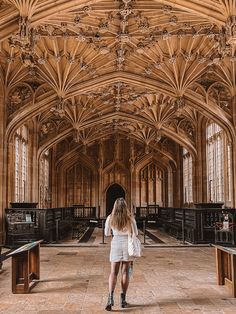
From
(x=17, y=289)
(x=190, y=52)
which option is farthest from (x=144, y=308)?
(x=190, y=52)

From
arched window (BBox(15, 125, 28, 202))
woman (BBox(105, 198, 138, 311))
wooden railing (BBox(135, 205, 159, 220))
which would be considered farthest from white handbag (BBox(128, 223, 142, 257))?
wooden railing (BBox(135, 205, 159, 220))

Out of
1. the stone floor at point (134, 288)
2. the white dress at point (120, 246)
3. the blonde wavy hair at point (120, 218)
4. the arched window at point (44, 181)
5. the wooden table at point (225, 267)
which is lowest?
the stone floor at point (134, 288)

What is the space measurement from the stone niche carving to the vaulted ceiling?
0.14ft

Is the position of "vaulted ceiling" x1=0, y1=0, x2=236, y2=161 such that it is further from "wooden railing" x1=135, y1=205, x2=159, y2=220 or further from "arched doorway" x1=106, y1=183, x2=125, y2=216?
"arched doorway" x1=106, y1=183, x2=125, y2=216

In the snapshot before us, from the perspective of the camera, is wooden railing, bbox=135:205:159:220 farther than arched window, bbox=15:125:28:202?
Yes

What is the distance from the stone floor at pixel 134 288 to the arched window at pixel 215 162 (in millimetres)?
9998

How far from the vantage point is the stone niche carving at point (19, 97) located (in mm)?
17938

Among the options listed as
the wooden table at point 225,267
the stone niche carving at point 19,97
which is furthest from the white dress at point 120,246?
the stone niche carving at point 19,97

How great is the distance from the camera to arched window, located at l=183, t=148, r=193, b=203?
26.7 metres

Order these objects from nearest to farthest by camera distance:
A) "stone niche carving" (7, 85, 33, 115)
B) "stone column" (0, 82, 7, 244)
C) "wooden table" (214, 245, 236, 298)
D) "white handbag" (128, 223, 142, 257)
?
"white handbag" (128, 223, 142, 257)
"wooden table" (214, 245, 236, 298)
"stone column" (0, 82, 7, 244)
"stone niche carving" (7, 85, 33, 115)

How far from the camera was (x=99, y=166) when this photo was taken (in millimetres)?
30719

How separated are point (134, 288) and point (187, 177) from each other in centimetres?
2138

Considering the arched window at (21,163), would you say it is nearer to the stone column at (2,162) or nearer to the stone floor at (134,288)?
the stone column at (2,162)

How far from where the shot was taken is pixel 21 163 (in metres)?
20.9
